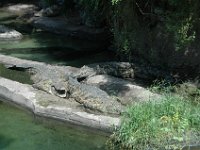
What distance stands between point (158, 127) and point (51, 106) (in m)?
2.51

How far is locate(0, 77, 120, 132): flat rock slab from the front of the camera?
8367 mm

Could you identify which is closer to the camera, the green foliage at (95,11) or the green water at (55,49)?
the green foliage at (95,11)

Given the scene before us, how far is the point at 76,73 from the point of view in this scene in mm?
11133

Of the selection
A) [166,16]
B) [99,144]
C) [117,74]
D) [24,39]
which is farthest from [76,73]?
[24,39]

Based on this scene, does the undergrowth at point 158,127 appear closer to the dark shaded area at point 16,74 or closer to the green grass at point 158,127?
the green grass at point 158,127

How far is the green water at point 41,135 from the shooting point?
319 inches

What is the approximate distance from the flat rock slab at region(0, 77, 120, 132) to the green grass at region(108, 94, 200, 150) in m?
0.40

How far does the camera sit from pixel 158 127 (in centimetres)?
755

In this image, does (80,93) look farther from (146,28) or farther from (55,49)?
(55,49)

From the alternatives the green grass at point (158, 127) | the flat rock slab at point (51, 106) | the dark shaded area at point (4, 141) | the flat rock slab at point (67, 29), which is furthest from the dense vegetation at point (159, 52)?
the dark shaded area at point (4, 141)

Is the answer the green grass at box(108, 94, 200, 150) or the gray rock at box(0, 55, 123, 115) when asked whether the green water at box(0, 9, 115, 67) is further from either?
the green grass at box(108, 94, 200, 150)

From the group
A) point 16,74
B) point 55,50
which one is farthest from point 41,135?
point 55,50

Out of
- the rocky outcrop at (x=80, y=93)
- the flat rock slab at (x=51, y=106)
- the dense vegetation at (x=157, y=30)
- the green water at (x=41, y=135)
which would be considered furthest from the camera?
the dense vegetation at (x=157, y=30)

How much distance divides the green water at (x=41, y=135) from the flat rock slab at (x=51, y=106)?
Result: 158 millimetres
